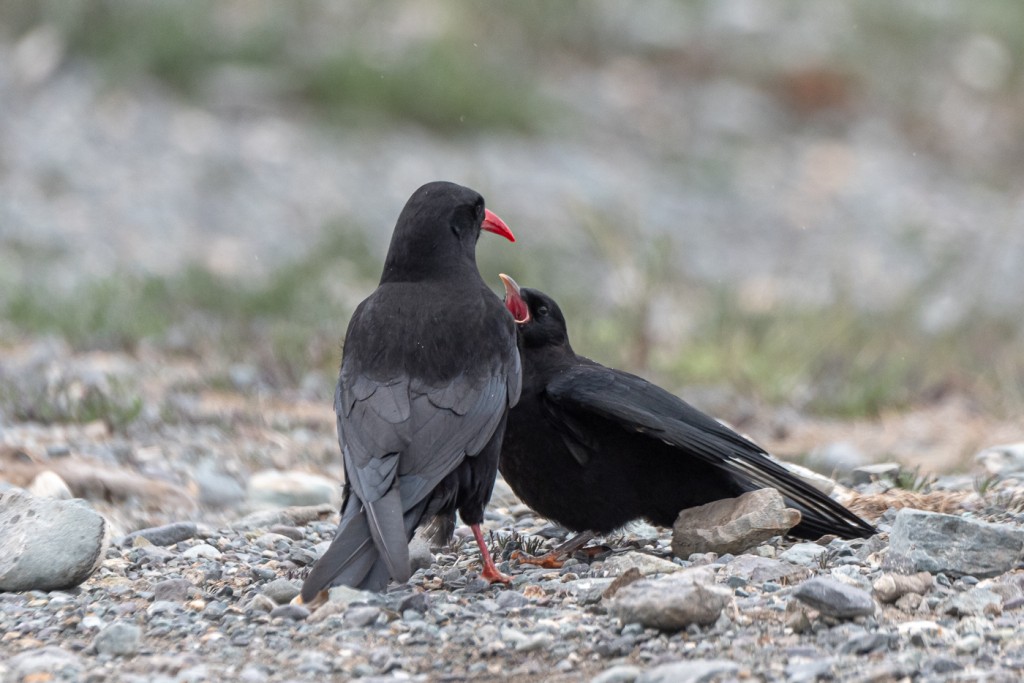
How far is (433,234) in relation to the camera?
4828 mm

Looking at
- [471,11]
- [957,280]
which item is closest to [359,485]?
[957,280]

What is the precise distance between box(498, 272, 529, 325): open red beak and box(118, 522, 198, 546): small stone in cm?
127

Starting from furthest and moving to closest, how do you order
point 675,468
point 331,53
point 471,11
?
point 471,11
point 331,53
point 675,468

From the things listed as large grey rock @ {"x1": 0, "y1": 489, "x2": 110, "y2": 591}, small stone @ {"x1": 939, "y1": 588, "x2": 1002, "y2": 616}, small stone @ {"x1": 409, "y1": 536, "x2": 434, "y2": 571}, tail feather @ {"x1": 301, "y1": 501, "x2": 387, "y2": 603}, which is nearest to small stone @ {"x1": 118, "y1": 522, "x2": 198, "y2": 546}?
large grey rock @ {"x1": 0, "y1": 489, "x2": 110, "y2": 591}

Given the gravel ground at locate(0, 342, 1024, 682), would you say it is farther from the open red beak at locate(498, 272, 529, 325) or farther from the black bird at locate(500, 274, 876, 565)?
the open red beak at locate(498, 272, 529, 325)

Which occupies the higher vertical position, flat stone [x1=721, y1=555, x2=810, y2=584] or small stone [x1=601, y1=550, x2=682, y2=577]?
flat stone [x1=721, y1=555, x2=810, y2=584]

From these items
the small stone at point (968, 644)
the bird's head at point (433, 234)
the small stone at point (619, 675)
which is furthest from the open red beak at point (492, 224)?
the small stone at point (968, 644)

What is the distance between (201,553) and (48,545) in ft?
1.76

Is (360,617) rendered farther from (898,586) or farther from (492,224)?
(492,224)

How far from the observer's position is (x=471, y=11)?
16891mm

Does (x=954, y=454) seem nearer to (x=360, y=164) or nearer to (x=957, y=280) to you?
(x=957, y=280)

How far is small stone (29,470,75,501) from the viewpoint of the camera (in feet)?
17.0

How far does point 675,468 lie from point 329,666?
5.33 ft

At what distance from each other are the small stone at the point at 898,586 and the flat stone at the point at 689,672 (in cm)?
66
